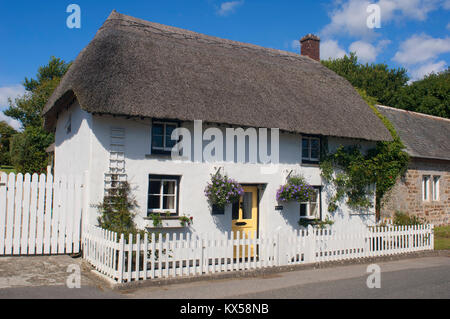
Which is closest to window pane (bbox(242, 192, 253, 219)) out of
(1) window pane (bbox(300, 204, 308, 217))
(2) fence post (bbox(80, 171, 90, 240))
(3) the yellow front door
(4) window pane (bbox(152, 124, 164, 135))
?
(3) the yellow front door

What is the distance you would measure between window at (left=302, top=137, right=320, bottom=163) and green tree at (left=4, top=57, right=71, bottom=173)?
2173 cm

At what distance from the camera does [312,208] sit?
44.9 ft

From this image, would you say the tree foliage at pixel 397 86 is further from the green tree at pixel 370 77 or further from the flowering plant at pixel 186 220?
the flowering plant at pixel 186 220

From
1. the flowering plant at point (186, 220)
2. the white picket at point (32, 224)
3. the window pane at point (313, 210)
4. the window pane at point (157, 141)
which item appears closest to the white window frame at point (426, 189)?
the window pane at point (313, 210)

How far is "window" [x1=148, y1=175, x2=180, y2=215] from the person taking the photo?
36.1ft

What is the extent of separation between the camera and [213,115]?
11.3 m

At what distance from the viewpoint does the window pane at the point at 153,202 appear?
10977 mm

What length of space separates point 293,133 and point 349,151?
8.19 feet

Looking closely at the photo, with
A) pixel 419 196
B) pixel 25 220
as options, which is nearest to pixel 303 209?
pixel 419 196

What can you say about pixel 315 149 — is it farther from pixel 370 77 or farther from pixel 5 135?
pixel 5 135

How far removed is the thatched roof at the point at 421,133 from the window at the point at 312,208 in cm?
648
